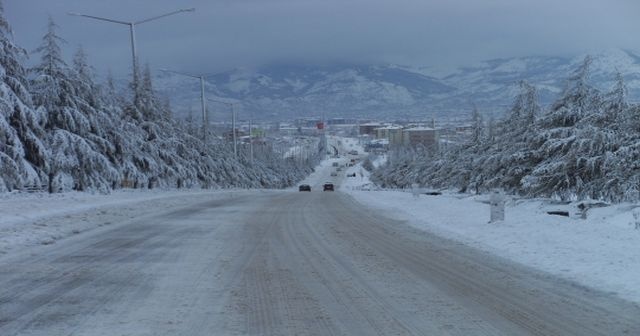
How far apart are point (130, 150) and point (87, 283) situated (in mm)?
33560

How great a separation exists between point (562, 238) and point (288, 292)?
22.0 ft

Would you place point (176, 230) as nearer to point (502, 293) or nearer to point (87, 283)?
point (87, 283)

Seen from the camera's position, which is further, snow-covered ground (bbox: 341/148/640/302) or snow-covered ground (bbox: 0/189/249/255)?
snow-covered ground (bbox: 0/189/249/255)

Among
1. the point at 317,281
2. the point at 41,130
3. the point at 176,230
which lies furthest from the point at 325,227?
the point at 41,130

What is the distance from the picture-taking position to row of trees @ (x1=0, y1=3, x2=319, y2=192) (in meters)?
28.5

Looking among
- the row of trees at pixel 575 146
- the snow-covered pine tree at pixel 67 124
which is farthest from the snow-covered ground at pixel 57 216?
the row of trees at pixel 575 146

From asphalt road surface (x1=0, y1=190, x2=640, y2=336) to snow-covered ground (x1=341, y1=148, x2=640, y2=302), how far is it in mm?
544

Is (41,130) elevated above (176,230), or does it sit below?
above

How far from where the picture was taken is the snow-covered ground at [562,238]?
945 cm

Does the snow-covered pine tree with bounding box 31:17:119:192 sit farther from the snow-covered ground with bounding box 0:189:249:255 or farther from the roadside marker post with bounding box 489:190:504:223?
the roadside marker post with bounding box 489:190:504:223

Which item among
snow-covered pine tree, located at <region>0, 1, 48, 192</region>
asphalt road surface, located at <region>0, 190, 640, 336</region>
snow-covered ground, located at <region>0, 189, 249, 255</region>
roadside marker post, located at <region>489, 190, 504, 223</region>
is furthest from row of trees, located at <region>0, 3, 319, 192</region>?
roadside marker post, located at <region>489, 190, 504, 223</region>

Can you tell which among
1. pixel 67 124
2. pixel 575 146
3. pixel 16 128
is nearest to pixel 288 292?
pixel 575 146

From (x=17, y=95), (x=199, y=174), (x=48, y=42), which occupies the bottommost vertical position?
(x=199, y=174)

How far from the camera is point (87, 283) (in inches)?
353
